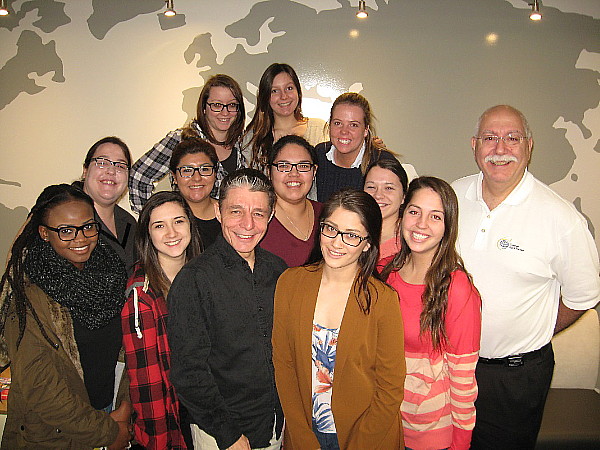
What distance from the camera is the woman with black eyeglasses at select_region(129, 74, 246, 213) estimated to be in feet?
9.60

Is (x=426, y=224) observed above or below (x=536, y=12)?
below

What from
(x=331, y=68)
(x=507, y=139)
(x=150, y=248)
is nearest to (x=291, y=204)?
(x=150, y=248)

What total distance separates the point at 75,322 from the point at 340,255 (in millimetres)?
1164

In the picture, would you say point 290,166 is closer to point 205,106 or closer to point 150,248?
point 150,248

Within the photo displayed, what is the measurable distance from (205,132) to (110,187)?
0.74 metres

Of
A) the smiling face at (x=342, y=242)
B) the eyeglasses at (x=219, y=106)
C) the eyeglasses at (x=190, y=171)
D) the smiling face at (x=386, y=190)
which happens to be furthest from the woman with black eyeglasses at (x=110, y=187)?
the smiling face at (x=386, y=190)

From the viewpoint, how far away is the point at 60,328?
183 cm

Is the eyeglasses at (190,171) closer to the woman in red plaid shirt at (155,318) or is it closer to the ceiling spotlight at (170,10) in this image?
the woman in red plaid shirt at (155,318)

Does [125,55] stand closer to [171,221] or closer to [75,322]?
[171,221]

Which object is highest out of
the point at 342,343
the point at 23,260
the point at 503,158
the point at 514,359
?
the point at 503,158

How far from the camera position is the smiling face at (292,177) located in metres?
2.37

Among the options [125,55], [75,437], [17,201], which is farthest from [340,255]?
[17,201]

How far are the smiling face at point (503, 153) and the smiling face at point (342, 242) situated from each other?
33.3 inches

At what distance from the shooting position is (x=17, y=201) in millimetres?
4184
